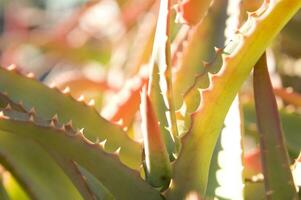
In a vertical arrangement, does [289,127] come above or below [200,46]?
below

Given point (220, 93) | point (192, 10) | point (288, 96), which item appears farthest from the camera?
point (288, 96)

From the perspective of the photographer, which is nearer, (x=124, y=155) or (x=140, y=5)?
(x=124, y=155)

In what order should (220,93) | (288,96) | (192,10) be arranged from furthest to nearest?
1. (288,96)
2. (192,10)
3. (220,93)

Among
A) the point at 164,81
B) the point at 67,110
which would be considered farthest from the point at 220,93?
the point at 67,110

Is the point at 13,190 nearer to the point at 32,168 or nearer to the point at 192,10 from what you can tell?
the point at 32,168

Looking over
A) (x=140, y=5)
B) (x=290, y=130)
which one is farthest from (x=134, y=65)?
(x=290, y=130)

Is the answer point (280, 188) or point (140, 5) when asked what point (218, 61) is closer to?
point (280, 188)

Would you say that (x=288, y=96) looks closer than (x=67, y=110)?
No
